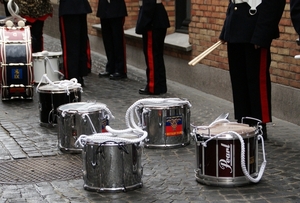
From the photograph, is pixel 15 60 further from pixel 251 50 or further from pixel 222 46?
pixel 251 50

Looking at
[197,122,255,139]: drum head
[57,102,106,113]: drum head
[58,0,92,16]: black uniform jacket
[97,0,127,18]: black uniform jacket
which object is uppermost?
[58,0,92,16]: black uniform jacket

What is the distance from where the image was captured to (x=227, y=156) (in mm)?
5812

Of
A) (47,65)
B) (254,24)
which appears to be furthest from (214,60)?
(254,24)

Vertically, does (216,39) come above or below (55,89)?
above

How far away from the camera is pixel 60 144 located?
23.9ft

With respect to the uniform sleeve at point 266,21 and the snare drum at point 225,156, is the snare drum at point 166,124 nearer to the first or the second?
the uniform sleeve at point 266,21

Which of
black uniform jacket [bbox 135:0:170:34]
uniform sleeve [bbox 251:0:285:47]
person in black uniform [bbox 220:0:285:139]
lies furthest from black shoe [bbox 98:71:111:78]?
uniform sleeve [bbox 251:0:285:47]

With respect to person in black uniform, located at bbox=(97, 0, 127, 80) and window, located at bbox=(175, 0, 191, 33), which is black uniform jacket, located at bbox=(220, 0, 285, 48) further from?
window, located at bbox=(175, 0, 191, 33)

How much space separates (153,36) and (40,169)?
13.2 feet

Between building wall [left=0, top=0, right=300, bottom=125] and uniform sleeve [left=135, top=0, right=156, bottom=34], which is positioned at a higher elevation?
uniform sleeve [left=135, top=0, right=156, bottom=34]

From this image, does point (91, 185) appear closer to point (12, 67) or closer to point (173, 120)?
point (173, 120)

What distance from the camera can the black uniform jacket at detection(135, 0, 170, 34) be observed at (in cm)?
1003

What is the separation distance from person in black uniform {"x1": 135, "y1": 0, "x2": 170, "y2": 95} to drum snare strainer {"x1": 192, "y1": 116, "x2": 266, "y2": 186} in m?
4.30

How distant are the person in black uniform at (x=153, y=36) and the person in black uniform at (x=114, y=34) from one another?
1483 millimetres
